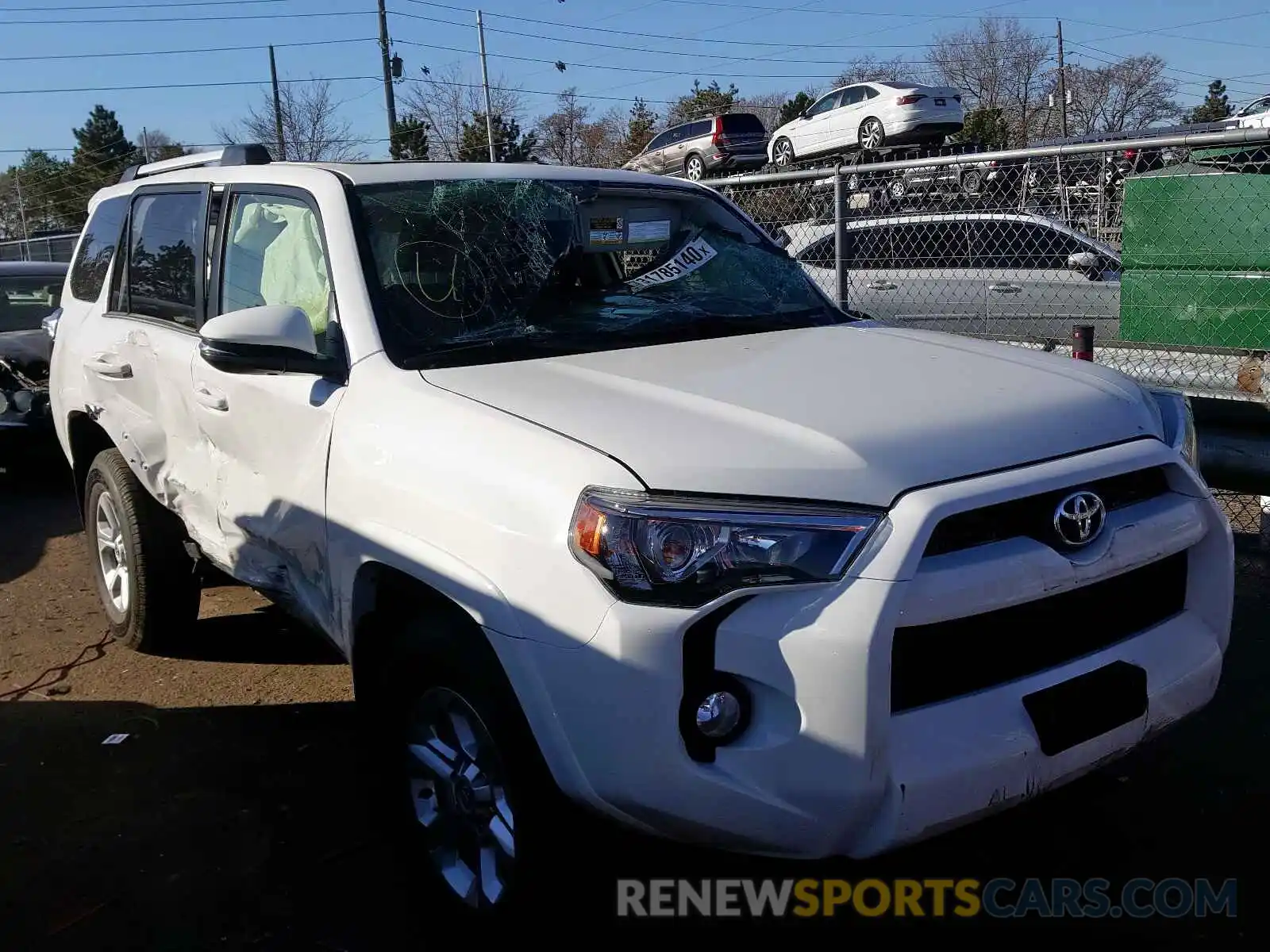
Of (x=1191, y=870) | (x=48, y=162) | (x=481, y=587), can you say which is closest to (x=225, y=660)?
(x=481, y=587)

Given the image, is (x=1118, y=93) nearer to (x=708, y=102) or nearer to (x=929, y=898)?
(x=708, y=102)

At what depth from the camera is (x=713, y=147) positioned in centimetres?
2595

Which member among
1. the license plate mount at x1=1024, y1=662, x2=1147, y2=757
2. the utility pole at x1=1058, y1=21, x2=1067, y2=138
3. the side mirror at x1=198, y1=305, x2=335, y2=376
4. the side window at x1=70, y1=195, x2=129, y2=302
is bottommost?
the license plate mount at x1=1024, y1=662, x2=1147, y2=757

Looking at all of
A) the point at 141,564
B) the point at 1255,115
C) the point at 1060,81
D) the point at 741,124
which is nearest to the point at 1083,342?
the point at 141,564

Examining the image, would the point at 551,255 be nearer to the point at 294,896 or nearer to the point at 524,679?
the point at 524,679

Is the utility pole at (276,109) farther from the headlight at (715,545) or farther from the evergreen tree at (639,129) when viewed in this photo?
the headlight at (715,545)

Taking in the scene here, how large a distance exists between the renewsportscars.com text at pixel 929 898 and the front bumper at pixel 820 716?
0.64 metres

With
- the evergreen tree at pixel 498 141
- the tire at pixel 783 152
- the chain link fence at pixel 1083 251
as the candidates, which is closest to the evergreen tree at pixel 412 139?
the evergreen tree at pixel 498 141

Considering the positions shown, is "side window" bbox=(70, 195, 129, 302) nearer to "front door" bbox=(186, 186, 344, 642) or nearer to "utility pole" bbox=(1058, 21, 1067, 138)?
"front door" bbox=(186, 186, 344, 642)

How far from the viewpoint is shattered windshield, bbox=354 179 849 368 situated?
10.6ft

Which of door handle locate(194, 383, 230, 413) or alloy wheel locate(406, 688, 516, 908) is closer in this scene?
alloy wheel locate(406, 688, 516, 908)

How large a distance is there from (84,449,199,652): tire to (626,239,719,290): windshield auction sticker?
2.29 meters

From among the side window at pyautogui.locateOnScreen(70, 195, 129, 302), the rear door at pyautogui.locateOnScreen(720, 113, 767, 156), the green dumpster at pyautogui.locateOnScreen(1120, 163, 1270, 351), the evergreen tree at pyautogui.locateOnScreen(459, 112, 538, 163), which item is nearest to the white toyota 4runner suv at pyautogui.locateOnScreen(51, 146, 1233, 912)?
the side window at pyautogui.locateOnScreen(70, 195, 129, 302)

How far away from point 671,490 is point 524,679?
0.51 metres
